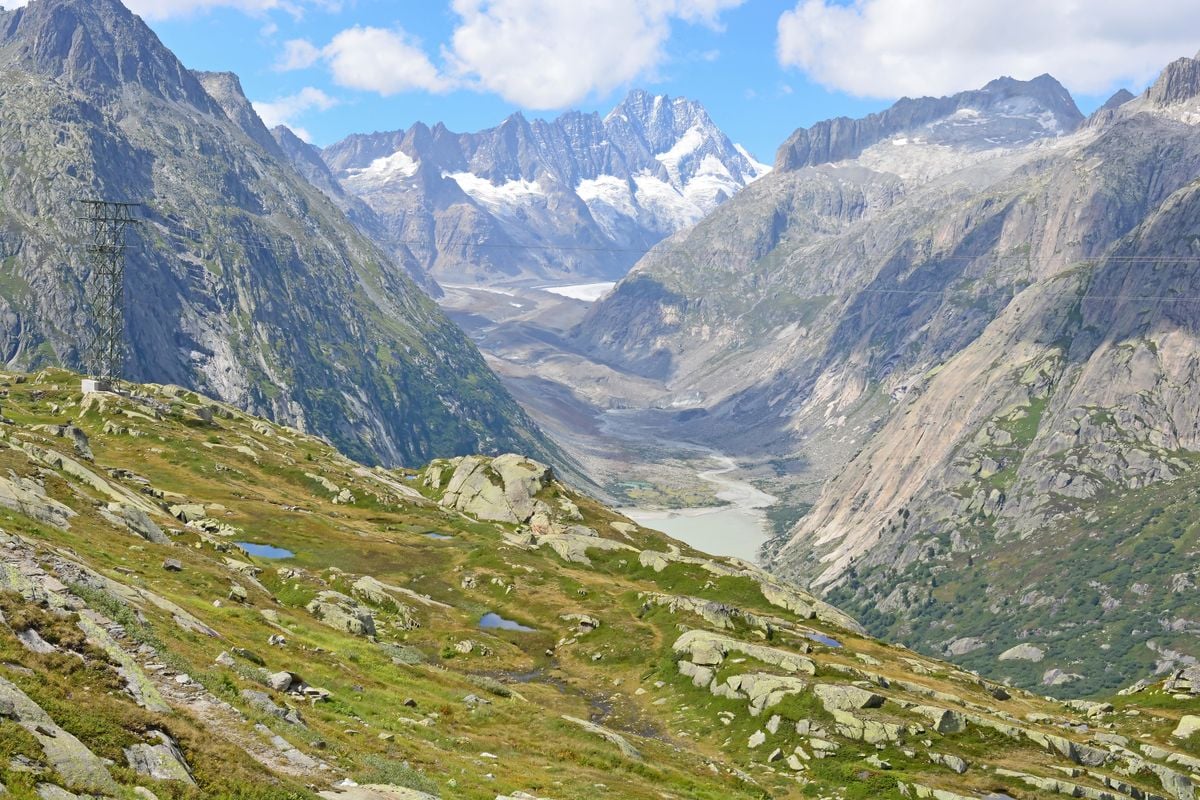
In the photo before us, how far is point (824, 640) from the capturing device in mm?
102188

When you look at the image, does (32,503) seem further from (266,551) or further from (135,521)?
(266,551)

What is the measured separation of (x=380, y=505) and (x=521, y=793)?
105841 mm

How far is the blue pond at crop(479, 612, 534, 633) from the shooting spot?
93562mm

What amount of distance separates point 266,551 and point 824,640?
58.8m

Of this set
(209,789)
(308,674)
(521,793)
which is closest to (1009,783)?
(521,793)

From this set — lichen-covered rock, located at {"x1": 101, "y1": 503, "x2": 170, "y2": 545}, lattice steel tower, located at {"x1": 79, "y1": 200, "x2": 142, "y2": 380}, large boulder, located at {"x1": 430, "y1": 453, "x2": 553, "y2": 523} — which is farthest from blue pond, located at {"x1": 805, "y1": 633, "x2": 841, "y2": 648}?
lattice steel tower, located at {"x1": 79, "y1": 200, "x2": 142, "y2": 380}

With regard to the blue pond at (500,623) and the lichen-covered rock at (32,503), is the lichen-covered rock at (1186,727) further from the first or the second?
the lichen-covered rock at (32,503)

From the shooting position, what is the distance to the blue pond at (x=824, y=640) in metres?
99.3

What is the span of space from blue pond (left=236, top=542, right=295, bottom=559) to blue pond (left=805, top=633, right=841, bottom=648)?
2134 inches

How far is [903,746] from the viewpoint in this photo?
61094mm

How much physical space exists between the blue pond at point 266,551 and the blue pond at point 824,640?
5419 cm

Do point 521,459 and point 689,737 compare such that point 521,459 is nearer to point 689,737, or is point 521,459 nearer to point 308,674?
point 689,737

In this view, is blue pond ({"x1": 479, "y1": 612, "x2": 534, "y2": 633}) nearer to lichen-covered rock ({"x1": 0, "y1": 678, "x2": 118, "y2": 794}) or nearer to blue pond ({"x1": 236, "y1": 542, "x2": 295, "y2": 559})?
blue pond ({"x1": 236, "y1": 542, "x2": 295, "y2": 559})

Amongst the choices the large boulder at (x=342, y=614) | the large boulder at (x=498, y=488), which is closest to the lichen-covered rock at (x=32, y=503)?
the large boulder at (x=342, y=614)
